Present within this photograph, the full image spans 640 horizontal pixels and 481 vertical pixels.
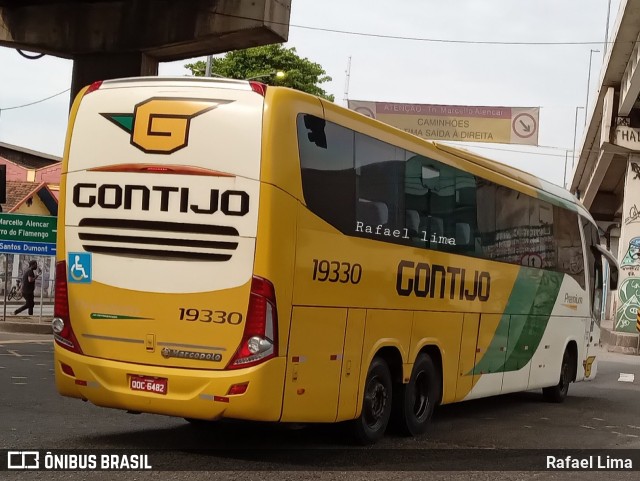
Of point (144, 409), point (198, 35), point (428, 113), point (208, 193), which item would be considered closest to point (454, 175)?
point (208, 193)

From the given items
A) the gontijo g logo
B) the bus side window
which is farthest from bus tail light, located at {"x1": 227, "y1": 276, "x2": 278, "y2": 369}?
the bus side window

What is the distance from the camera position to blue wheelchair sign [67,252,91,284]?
9.11 meters

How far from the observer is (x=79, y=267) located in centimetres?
917

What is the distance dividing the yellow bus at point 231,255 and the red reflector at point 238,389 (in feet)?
0.04

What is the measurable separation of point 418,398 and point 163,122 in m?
4.47

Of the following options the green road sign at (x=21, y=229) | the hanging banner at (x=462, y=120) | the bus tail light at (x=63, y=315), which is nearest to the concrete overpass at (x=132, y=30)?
the green road sign at (x=21, y=229)

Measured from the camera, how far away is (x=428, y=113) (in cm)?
5438

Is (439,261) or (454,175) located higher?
(454,175)

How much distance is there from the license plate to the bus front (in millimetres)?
12

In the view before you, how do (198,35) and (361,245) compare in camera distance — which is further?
(198,35)

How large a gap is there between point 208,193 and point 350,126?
1.78 metres

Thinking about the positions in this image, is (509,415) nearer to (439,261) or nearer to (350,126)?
(439,261)

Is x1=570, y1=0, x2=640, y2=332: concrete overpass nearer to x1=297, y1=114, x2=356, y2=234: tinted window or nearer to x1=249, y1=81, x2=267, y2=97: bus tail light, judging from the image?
x1=297, y1=114, x2=356, y2=234: tinted window

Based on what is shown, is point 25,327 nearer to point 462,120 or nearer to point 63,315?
point 63,315
